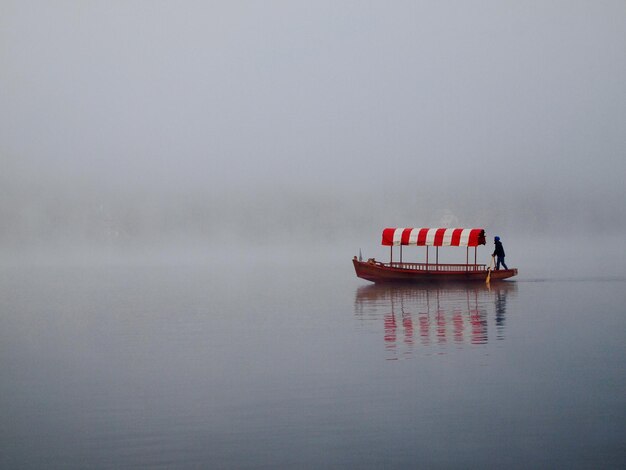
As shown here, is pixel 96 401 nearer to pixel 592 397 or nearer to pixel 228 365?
pixel 228 365

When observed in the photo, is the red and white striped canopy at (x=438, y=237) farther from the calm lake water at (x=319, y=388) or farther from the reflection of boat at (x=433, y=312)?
the calm lake water at (x=319, y=388)

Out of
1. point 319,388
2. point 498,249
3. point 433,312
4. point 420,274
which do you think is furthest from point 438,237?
point 319,388

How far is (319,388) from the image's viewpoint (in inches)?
1133

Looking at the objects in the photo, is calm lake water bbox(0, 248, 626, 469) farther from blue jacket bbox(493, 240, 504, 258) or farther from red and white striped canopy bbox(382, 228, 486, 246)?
blue jacket bbox(493, 240, 504, 258)

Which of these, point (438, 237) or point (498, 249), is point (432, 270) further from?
point (498, 249)

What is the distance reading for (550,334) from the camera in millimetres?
42125

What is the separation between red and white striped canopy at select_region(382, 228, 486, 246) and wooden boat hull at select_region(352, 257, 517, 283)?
2.33 m

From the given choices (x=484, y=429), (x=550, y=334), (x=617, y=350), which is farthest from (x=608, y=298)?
(x=484, y=429)

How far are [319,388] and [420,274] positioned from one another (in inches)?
1747

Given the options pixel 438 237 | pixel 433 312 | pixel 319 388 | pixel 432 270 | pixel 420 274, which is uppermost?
pixel 438 237

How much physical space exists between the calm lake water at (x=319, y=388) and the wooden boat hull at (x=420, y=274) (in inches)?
621

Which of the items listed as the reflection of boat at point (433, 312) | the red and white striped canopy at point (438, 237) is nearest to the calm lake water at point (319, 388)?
the reflection of boat at point (433, 312)

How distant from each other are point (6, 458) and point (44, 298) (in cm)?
5336

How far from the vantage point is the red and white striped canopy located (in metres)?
72.0
